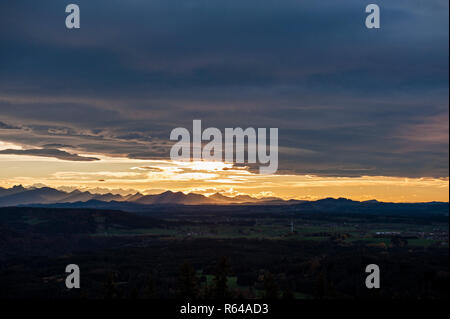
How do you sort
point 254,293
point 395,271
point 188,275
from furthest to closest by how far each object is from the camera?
point 395,271 → point 254,293 → point 188,275

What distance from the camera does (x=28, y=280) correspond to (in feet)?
518

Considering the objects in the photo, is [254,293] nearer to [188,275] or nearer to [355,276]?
[188,275]

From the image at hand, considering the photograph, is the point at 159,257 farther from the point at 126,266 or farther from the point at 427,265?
the point at 427,265

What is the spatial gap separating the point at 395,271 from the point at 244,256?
2363 inches

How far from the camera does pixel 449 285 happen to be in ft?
462
